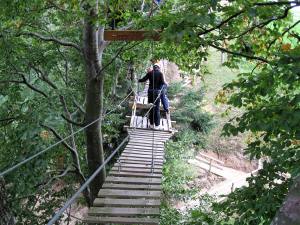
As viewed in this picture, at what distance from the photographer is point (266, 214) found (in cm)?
283

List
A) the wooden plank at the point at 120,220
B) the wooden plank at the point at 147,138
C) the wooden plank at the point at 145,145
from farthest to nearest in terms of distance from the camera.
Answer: the wooden plank at the point at 147,138 < the wooden plank at the point at 145,145 < the wooden plank at the point at 120,220

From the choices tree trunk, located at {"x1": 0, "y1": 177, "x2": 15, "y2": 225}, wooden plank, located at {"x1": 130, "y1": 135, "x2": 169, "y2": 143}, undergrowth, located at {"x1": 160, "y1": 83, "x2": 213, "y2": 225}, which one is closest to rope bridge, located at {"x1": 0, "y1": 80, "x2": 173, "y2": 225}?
wooden plank, located at {"x1": 130, "y1": 135, "x2": 169, "y2": 143}

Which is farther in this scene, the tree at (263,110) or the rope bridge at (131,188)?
the rope bridge at (131,188)

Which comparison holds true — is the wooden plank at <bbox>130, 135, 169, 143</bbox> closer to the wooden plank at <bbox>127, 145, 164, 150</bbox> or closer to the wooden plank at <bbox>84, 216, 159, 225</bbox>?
the wooden plank at <bbox>127, 145, 164, 150</bbox>

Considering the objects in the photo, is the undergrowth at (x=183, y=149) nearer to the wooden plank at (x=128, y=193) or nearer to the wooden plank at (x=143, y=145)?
the wooden plank at (x=143, y=145)

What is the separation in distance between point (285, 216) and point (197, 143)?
41.1ft

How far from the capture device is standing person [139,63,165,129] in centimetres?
816

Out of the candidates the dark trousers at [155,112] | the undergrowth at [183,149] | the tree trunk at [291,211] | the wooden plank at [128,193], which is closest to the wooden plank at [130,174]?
the wooden plank at [128,193]

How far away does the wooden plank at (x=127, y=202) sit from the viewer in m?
4.23

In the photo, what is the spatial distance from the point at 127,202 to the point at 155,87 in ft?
14.7

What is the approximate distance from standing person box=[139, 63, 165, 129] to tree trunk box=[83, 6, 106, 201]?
1940 mm

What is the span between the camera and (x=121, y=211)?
162 inches

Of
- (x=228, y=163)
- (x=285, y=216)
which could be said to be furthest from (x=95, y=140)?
(x=228, y=163)

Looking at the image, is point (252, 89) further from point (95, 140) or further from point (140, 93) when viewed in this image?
point (140, 93)
